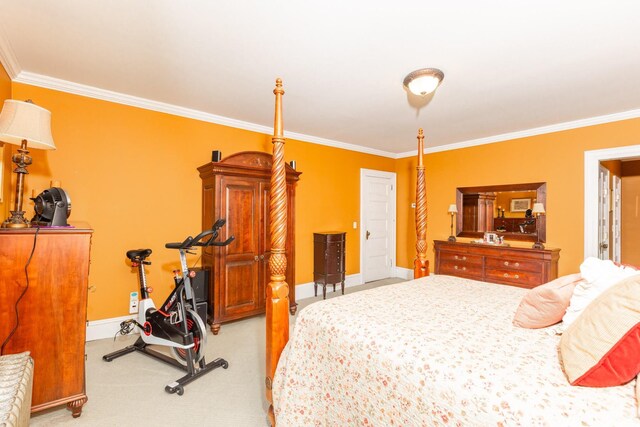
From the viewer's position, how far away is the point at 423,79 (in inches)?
100

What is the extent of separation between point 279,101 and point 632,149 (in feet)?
14.0

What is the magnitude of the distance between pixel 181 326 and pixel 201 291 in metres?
0.81

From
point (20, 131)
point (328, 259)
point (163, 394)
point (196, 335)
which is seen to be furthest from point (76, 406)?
point (328, 259)

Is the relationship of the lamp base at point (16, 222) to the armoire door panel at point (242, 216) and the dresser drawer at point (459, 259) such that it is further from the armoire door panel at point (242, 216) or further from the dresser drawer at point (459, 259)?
the dresser drawer at point (459, 259)

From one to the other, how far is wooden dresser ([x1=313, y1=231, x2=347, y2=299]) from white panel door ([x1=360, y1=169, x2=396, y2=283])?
2.89 ft

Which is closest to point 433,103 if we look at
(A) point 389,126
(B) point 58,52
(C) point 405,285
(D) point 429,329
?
(A) point 389,126

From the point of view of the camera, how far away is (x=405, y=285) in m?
2.49

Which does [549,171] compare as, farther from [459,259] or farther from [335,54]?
[335,54]

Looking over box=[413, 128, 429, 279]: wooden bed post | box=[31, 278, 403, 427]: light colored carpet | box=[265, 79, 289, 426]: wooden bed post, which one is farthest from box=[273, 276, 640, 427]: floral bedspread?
box=[413, 128, 429, 279]: wooden bed post

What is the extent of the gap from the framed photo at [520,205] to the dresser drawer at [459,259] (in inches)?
37.7

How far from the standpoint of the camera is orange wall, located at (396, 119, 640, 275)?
151 inches

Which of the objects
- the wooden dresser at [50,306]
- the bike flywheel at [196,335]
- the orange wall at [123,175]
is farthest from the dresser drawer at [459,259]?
the wooden dresser at [50,306]

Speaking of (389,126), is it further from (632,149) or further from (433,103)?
(632,149)

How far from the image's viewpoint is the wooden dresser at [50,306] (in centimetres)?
178
